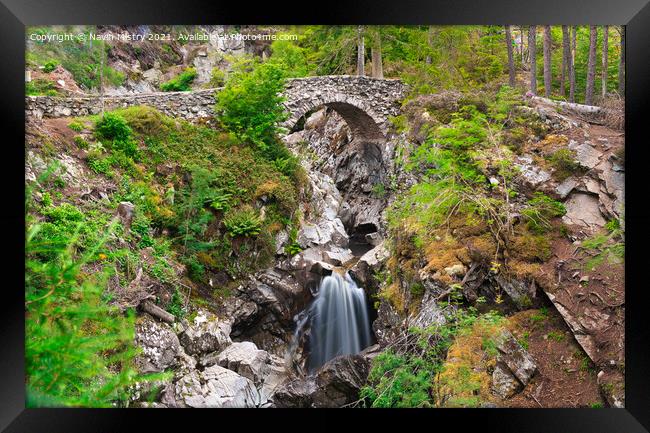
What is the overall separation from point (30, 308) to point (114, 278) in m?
2.49

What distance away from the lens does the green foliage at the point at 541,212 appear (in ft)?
14.9

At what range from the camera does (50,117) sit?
4898mm

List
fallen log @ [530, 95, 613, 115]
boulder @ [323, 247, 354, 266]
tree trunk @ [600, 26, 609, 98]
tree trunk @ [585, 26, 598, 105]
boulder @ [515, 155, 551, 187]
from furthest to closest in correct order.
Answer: boulder @ [323, 247, 354, 266], boulder @ [515, 155, 551, 187], fallen log @ [530, 95, 613, 115], tree trunk @ [585, 26, 598, 105], tree trunk @ [600, 26, 609, 98]

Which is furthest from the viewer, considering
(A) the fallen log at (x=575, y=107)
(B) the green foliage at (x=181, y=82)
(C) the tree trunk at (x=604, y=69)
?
(B) the green foliage at (x=181, y=82)

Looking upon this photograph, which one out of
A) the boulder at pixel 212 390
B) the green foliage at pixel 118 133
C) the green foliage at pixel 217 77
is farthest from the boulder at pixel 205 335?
the green foliage at pixel 217 77

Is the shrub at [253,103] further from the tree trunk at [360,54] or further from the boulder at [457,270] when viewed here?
the boulder at [457,270]

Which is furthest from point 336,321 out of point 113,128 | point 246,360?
point 113,128

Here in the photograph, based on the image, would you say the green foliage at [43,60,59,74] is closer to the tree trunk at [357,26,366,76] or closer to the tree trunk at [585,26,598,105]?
the tree trunk at [357,26,366,76]

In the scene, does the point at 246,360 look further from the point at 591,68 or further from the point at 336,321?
the point at 591,68

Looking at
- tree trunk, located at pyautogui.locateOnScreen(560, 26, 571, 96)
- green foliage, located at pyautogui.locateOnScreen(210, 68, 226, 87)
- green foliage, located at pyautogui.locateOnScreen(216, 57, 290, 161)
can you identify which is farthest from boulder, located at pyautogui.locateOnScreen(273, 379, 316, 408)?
tree trunk, located at pyautogui.locateOnScreen(560, 26, 571, 96)

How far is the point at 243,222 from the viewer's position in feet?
18.8

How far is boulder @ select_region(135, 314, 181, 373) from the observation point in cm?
435

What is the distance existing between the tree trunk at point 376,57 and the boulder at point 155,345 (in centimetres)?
401
